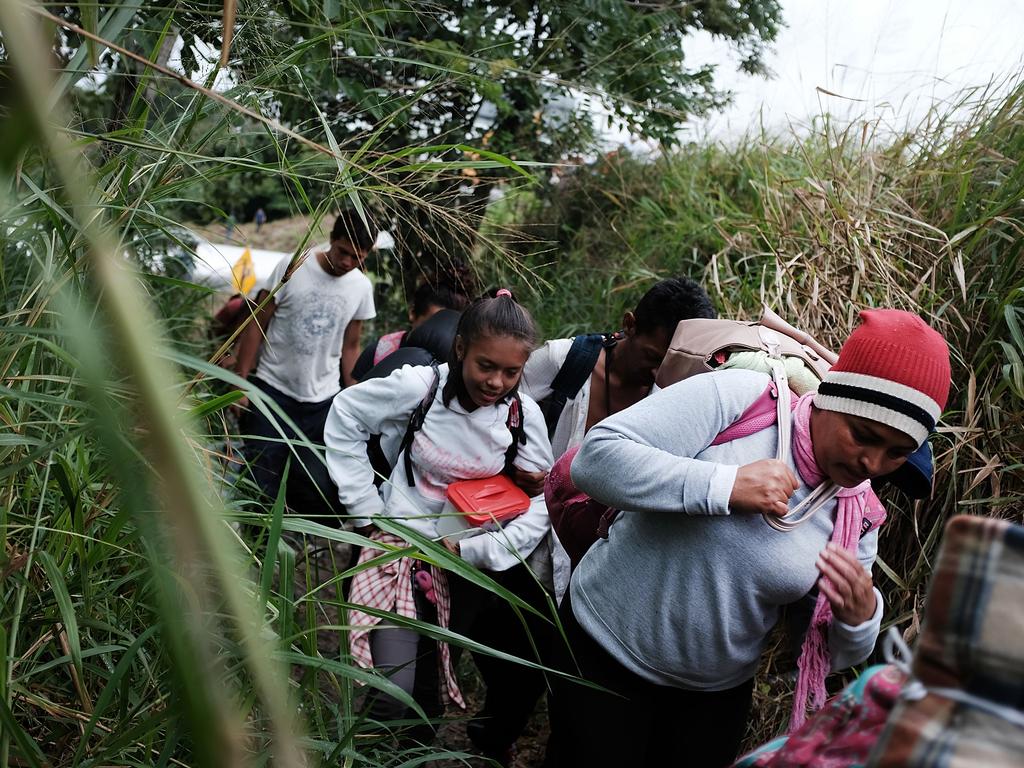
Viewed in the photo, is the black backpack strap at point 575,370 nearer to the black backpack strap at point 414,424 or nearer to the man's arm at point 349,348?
the black backpack strap at point 414,424

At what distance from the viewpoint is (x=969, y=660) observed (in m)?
0.77

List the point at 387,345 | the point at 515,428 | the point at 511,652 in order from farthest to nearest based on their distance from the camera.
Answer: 1. the point at 387,345
2. the point at 511,652
3. the point at 515,428

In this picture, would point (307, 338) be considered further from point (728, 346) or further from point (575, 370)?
point (728, 346)

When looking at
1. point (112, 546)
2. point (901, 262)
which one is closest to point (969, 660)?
point (112, 546)

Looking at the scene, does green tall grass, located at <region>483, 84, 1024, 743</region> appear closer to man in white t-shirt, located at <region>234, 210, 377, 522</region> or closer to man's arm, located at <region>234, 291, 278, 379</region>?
man in white t-shirt, located at <region>234, 210, 377, 522</region>

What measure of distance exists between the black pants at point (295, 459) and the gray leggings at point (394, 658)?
1.99 feet

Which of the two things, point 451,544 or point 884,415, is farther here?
point 451,544

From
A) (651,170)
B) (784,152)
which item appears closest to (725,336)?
(784,152)

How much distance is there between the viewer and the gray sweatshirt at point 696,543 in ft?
5.99

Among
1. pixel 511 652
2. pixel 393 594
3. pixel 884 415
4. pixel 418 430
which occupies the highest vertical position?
pixel 884 415

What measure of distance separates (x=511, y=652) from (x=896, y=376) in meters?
1.77

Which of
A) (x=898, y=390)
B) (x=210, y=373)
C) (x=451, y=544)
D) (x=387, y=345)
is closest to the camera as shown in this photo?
(x=210, y=373)

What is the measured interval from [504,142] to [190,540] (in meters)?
5.46

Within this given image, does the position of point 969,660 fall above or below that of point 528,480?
above
